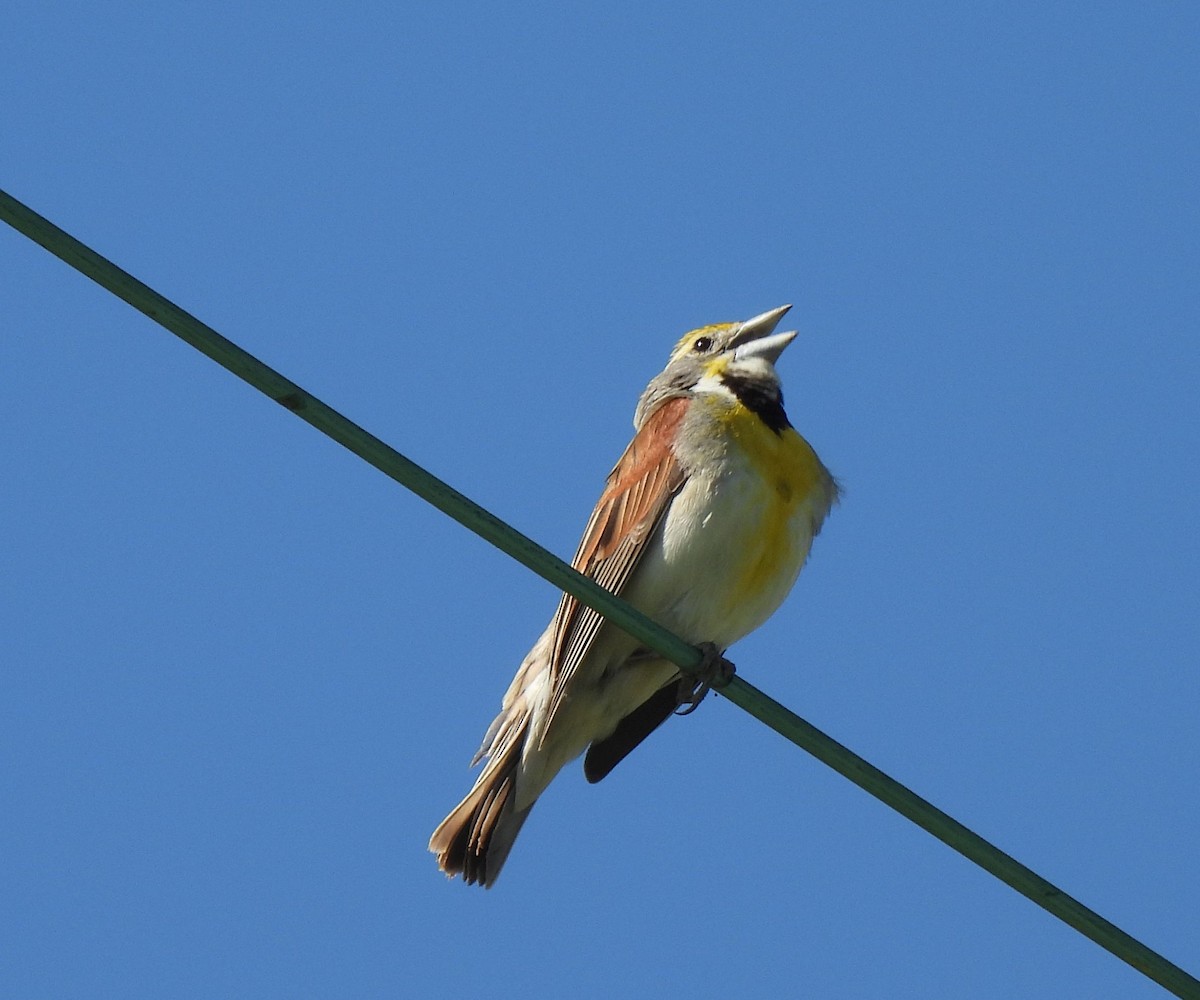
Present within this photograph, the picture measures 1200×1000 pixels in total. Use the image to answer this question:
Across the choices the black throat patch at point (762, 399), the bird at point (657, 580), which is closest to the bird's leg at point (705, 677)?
the bird at point (657, 580)

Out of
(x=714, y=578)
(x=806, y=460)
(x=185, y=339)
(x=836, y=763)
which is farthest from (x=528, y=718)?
(x=185, y=339)

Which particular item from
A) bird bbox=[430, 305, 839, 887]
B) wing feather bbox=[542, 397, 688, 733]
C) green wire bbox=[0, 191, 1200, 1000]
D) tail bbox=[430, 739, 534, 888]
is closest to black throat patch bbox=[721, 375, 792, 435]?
bird bbox=[430, 305, 839, 887]

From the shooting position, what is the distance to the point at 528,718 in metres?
7.42

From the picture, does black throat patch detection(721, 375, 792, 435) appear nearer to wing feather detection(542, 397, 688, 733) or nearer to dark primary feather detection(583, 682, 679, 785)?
wing feather detection(542, 397, 688, 733)

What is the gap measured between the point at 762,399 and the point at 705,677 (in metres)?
1.49

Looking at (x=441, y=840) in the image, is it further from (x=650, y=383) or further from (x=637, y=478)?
(x=650, y=383)

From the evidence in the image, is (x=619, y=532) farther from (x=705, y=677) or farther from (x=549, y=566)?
(x=549, y=566)

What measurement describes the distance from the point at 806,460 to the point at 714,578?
2.55 ft

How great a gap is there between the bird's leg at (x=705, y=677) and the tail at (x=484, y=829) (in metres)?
0.72

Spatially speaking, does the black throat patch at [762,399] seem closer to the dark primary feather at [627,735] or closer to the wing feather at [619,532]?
the wing feather at [619,532]

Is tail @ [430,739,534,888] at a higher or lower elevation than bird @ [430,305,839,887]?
lower

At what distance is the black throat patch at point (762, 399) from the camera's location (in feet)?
24.7

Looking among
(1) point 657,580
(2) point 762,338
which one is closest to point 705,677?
(1) point 657,580

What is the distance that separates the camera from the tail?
7340 millimetres
